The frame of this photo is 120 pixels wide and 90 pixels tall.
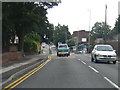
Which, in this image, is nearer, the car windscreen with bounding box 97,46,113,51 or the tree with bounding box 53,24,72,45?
the car windscreen with bounding box 97,46,113,51

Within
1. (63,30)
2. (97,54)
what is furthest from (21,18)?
(63,30)

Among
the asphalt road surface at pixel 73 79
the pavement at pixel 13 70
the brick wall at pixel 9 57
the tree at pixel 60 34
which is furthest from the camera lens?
the tree at pixel 60 34

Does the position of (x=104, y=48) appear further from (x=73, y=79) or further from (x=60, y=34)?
(x=60, y=34)

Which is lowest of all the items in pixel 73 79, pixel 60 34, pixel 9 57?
pixel 73 79

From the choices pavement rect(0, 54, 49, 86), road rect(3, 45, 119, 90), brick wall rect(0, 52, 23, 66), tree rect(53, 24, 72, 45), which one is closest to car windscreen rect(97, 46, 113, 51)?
pavement rect(0, 54, 49, 86)

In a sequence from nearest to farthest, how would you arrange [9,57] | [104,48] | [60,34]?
[104,48] → [9,57] → [60,34]

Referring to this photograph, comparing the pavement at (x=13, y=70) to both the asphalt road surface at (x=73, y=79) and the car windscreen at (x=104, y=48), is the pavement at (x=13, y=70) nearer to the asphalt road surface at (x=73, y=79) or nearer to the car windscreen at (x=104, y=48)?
the asphalt road surface at (x=73, y=79)

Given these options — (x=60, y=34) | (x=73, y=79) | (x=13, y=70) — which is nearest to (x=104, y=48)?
(x=13, y=70)

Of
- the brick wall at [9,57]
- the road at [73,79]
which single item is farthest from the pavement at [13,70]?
the road at [73,79]

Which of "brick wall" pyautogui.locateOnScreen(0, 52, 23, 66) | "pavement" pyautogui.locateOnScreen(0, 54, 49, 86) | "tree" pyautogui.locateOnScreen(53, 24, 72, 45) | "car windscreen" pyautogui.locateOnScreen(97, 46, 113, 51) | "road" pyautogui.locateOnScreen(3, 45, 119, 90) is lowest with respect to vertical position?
"road" pyautogui.locateOnScreen(3, 45, 119, 90)

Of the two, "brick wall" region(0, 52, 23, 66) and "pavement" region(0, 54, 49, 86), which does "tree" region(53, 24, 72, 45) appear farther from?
"pavement" region(0, 54, 49, 86)

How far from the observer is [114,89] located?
26.4 feet

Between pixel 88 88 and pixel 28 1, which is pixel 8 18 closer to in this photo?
pixel 28 1

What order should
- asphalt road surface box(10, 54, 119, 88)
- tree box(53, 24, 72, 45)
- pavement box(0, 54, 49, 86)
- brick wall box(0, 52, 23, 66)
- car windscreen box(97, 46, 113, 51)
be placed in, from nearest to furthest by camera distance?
asphalt road surface box(10, 54, 119, 88)
pavement box(0, 54, 49, 86)
brick wall box(0, 52, 23, 66)
car windscreen box(97, 46, 113, 51)
tree box(53, 24, 72, 45)
